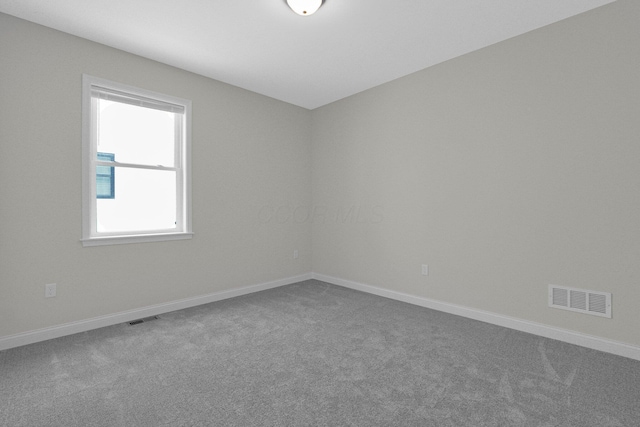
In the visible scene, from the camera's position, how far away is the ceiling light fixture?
2.31 m

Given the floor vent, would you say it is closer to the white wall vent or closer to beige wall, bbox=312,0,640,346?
beige wall, bbox=312,0,640,346

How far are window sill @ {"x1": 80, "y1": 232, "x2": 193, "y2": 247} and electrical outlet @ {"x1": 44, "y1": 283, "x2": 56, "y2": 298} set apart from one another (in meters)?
0.40

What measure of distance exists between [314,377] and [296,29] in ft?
9.11

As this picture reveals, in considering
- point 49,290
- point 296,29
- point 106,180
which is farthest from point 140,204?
point 296,29

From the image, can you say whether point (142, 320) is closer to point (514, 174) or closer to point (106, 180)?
point (106, 180)

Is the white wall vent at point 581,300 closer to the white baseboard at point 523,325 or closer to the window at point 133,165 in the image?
the white baseboard at point 523,325

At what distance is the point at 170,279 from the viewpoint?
3.40 meters

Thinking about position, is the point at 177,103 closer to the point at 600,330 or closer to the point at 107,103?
the point at 107,103

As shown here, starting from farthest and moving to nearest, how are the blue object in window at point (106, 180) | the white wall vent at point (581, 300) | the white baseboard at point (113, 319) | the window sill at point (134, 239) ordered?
the blue object in window at point (106, 180)
the window sill at point (134, 239)
the white baseboard at point (113, 319)
the white wall vent at point (581, 300)

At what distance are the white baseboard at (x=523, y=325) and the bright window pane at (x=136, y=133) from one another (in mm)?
2988

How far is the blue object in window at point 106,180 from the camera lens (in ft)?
9.83

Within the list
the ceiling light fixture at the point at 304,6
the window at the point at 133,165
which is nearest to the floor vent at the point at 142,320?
the window at the point at 133,165

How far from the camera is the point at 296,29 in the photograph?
8.95 feet

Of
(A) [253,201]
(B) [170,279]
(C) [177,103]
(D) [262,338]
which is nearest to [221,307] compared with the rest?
(B) [170,279]
